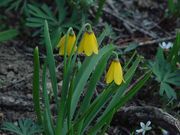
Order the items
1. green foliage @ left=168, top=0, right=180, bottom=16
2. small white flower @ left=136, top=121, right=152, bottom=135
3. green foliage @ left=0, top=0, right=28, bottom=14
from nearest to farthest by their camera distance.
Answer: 1. small white flower @ left=136, top=121, right=152, bottom=135
2. green foliage @ left=0, top=0, right=28, bottom=14
3. green foliage @ left=168, top=0, right=180, bottom=16

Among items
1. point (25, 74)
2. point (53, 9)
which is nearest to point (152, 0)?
point (53, 9)

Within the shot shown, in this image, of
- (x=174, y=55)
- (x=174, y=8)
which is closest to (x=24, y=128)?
(x=174, y=55)

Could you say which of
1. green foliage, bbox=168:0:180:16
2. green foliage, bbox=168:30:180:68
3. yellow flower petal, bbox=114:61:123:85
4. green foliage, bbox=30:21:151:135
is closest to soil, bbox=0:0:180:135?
green foliage, bbox=168:0:180:16

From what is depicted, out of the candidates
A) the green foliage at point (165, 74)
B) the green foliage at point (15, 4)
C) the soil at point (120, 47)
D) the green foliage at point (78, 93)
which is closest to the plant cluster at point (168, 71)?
the green foliage at point (165, 74)

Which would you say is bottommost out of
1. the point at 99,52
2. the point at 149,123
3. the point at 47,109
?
the point at 149,123

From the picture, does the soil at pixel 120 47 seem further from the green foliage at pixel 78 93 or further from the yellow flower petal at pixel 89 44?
the yellow flower petal at pixel 89 44

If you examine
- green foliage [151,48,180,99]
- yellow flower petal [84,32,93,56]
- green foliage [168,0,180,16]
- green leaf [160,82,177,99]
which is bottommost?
green leaf [160,82,177,99]

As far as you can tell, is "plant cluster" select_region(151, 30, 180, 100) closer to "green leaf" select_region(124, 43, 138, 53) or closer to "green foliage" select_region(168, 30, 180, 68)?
"green foliage" select_region(168, 30, 180, 68)

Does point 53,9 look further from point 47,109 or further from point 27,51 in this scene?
point 47,109
